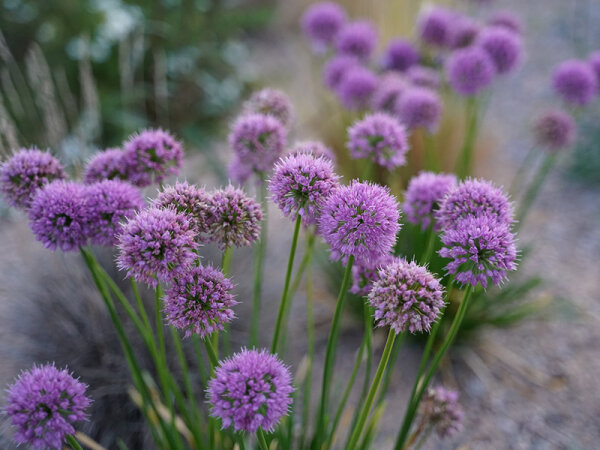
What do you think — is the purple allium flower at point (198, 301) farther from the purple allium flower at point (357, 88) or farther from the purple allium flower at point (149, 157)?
the purple allium flower at point (357, 88)

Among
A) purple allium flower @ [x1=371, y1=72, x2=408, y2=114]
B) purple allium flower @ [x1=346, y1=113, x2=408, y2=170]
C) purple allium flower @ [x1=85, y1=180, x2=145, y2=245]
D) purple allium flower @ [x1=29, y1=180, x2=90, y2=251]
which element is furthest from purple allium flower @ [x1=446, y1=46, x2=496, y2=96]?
purple allium flower @ [x1=29, y1=180, x2=90, y2=251]

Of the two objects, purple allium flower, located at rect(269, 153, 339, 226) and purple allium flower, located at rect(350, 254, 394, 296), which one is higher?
purple allium flower, located at rect(269, 153, 339, 226)

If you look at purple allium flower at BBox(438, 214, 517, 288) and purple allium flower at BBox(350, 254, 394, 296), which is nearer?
purple allium flower at BBox(438, 214, 517, 288)

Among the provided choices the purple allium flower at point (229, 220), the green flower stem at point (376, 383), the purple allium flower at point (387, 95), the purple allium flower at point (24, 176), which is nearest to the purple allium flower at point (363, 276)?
the green flower stem at point (376, 383)

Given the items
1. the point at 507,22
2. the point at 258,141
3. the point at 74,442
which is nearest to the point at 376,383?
the point at 74,442

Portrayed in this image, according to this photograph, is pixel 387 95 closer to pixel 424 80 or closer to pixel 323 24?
pixel 424 80

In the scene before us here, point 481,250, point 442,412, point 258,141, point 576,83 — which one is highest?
point 576,83

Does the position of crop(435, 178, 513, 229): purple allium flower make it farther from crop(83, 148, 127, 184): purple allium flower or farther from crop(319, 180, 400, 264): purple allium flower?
crop(83, 148, 127, 184): purple allium flower

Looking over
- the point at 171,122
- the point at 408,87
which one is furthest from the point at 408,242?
the point at 171,122
